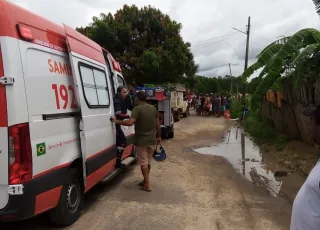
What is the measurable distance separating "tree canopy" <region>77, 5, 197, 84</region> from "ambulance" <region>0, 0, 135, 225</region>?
13274 mm

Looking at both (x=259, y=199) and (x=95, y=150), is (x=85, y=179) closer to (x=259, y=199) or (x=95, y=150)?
(x=95, y=150)

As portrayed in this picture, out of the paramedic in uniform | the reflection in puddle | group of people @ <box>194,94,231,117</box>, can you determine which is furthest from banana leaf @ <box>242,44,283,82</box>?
group of people @ <box>194,94,231,117</box>

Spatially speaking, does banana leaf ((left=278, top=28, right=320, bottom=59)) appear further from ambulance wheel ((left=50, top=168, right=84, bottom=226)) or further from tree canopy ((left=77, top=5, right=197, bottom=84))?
tree canopy ((left=77, top=5, right=197, bottom=84))

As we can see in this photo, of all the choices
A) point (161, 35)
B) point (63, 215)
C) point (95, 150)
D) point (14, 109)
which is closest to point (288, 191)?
point (95, 150)

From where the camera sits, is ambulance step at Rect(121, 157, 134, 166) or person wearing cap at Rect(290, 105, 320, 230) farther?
ambulance step at Rect(121, 157, 134, 166)

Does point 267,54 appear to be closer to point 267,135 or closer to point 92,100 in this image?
point 267,135

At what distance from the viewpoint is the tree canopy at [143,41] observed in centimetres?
1856

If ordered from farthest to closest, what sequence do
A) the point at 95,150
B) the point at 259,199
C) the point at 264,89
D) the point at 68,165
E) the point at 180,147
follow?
the point at 180,147
the point at 264,89
the point at 259,199
the point at 95,150
the point at 68,165

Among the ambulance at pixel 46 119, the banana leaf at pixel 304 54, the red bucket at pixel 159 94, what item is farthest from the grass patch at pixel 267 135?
the ambulance at pixel 46 119

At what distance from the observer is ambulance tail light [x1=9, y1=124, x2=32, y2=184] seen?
3438 millimetres

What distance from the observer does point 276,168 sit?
884 centimetres

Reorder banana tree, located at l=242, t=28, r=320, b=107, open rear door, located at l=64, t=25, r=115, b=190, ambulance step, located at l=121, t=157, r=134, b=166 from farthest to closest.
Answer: banana tree, located at l=242, t=28, r=320, b=107 < ambulance step, located at l=121, t=157, r=134, b=166 < open rear door, located at l=64, t=25, r=115, b=190

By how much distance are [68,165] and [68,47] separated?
4.79 ft

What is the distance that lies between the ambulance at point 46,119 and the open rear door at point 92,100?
1 centimetres
